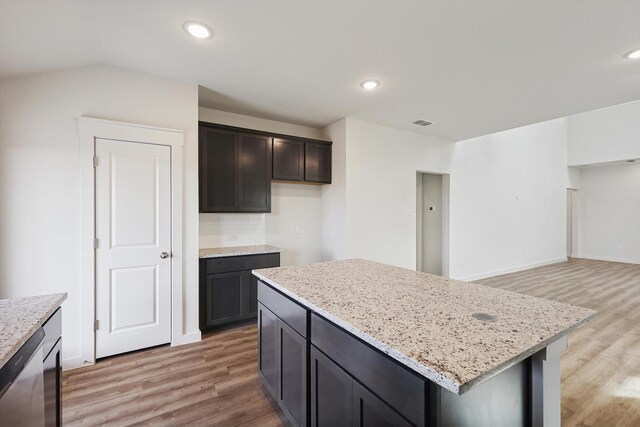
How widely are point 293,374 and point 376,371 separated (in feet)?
2.63

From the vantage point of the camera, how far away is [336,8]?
1852 mm

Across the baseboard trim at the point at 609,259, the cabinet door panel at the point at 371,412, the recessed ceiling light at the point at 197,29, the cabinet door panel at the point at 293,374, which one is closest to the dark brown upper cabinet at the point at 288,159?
the recessed ceiling light at the point at 197,29

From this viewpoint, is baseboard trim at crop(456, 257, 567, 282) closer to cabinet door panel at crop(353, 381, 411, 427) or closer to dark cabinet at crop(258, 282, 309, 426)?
dark cabinet at crop(258, 282, 309, 426)

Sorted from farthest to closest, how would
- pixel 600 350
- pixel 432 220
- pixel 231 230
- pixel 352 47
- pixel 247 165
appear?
pixel 432 220 < pixel 231 230 < pixel 247 165 < pixel 600 350 < pixel 352 47

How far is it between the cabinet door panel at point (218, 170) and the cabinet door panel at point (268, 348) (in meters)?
1.68

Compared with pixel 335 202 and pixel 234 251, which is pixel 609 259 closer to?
pixel 335 202

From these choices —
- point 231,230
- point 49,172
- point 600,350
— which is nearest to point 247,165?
point 231,230

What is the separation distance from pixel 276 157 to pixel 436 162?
299cm

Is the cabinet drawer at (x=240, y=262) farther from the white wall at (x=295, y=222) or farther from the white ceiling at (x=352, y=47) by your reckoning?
the white ceiling at (x=352, y=47)

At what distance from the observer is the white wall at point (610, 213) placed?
7.64 metres

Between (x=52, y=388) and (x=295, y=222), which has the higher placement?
(x=295, y=222)

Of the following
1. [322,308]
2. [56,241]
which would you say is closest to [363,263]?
[322,308]

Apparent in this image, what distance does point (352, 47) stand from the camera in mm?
2312

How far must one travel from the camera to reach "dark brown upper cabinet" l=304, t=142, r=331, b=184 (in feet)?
13.4
